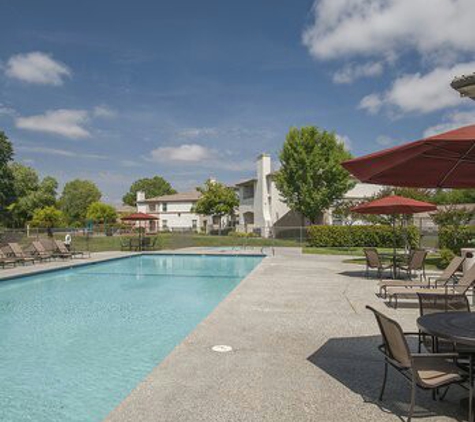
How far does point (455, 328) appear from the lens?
3.72m

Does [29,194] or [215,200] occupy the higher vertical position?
[29,194]

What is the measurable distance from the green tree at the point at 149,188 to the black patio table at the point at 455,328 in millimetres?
96931

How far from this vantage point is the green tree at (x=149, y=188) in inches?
3883

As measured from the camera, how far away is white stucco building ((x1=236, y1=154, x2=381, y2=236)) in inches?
1521

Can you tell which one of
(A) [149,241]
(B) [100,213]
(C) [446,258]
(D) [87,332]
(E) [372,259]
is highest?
(B) [100,213]

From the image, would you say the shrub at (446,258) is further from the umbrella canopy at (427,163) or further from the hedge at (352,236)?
the hedge at (352,236)

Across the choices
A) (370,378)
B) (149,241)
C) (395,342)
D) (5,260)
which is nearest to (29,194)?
(149,241)

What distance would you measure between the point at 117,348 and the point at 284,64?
47.8 feet

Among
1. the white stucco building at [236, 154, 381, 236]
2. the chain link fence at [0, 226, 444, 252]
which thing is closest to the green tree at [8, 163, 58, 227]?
the chain link fence at [0, 226, 444, 252]

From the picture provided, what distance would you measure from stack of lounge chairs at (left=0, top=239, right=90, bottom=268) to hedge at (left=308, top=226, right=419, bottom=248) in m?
15.7

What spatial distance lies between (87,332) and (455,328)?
6.84 metres

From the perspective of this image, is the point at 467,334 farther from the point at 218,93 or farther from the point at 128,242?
the point at 128,242

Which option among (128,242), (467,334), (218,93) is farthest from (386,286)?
(128,242)

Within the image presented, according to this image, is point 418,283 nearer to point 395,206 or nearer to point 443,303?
point 395,206
